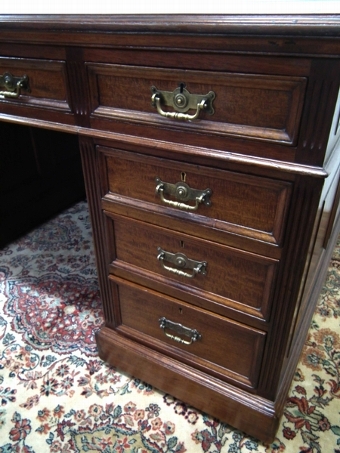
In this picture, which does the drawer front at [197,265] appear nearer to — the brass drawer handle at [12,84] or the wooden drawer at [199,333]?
the wooden drawer at [199,333]

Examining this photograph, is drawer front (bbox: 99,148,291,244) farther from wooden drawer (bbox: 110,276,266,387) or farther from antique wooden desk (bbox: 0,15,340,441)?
wooden drawer (bbox: 110,276,266,387)

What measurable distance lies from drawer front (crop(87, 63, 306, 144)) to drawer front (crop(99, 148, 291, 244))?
75 millimetres

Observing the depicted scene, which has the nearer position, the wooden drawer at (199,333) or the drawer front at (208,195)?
the drawer front at (208,195)

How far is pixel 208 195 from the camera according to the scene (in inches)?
26.3

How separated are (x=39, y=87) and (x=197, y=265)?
0.47 m

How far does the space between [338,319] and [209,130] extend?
88 centimetres

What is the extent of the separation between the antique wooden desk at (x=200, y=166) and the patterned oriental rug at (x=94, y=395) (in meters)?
0.07

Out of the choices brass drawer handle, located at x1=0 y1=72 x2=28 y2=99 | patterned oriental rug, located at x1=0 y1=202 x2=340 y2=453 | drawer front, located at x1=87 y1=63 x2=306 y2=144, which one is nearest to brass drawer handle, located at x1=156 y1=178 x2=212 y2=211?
drawer front, located at x1=87 y1=63 x2=306 y2=144

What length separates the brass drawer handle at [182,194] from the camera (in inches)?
26.4

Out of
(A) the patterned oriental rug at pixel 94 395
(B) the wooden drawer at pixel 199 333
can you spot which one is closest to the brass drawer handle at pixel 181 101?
(B) the wooden drawer at pixel 199 333

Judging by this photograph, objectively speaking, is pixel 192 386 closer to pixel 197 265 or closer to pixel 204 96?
pixel 197 265

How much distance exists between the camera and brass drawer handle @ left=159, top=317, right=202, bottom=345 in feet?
2.81

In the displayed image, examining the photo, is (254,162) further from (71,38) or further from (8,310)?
(8,310)
